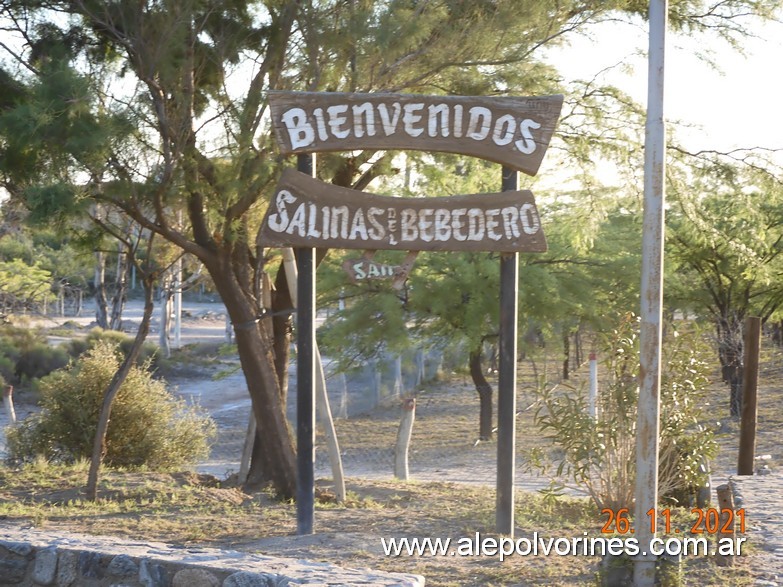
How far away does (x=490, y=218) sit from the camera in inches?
285

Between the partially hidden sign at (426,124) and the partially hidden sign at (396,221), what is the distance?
313 millimetres

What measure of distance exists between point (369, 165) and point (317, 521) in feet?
14.1

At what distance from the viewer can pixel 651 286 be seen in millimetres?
5688

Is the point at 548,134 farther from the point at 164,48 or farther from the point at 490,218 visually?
the point at 164,48

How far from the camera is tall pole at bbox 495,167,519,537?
721cm

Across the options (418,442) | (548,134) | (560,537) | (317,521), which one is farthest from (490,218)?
(418,442)

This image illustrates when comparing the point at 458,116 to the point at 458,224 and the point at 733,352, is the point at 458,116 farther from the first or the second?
the point at 733,352

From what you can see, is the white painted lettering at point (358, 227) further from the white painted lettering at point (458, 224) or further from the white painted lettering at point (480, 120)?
the white painted lettering at point (480, 120)

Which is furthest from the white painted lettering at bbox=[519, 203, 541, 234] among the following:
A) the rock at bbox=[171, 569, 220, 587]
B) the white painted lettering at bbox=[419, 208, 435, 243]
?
the rock at bbox=[171, 569, 220, 587]

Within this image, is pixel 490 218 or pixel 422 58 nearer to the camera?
pixel 490 218

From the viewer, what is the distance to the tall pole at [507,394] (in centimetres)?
721

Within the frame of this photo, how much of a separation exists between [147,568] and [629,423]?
406 centimetres

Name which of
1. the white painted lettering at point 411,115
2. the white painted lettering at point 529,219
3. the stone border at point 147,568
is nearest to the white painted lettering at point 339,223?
the white painted lettering at point 411,115

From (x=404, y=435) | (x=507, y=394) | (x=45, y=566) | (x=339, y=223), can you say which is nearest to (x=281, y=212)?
(x=339, y=223)
